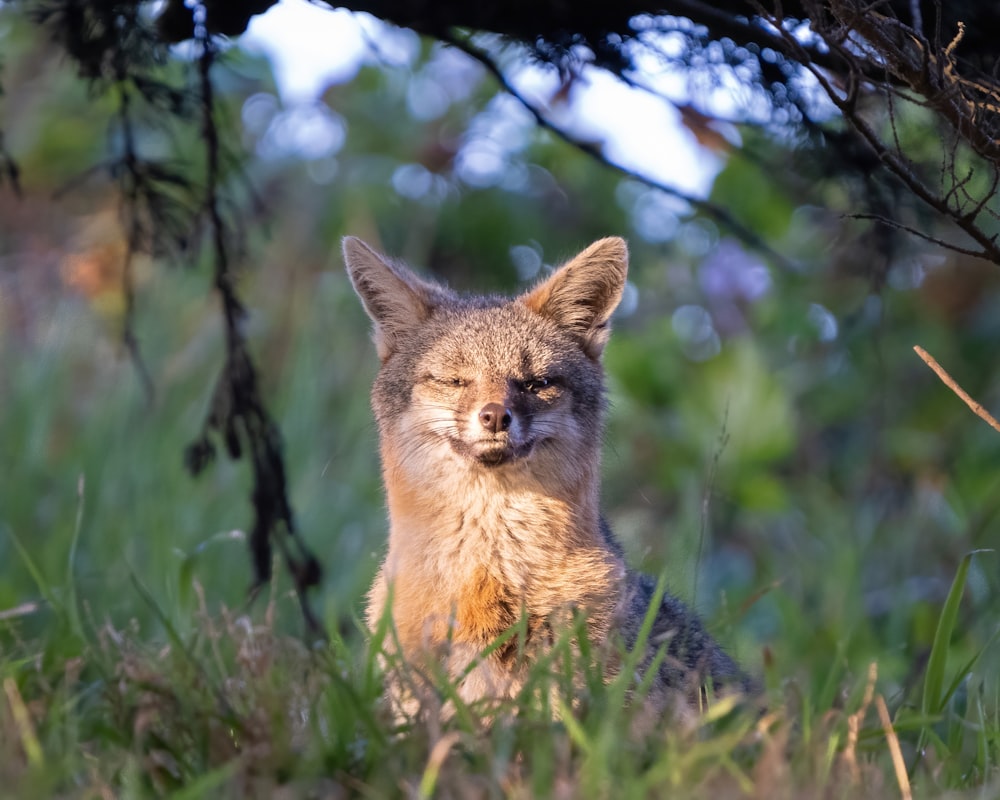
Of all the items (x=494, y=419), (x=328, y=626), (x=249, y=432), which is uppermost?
(x=494, y=419)

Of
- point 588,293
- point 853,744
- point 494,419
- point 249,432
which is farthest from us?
point 249,432

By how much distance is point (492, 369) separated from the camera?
3764 millimetres

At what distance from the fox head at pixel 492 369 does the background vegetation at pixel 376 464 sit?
19.5 inches

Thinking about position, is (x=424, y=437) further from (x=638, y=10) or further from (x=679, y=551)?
(x=679, y=551)

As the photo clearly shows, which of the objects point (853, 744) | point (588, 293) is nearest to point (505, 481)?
point (588, 293)

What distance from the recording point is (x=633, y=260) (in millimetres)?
9031

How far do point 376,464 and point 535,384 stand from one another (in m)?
3.53

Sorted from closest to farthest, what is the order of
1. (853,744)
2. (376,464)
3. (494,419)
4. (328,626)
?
1. (853,744)
2. (328,626)
3. (494,419)
4. (376,464)

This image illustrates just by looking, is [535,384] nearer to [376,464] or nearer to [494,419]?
[494,419]

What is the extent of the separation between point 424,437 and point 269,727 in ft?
4.65

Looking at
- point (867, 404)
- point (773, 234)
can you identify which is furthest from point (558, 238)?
point (867, 404)

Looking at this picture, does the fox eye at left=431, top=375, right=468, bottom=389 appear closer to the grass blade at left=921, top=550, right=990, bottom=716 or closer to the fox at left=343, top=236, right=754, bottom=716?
the fox at left=343, top=236, right=754, bottom=716

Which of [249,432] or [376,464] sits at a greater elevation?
[249,432]

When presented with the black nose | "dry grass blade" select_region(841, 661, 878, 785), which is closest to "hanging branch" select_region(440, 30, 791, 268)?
the black nose
